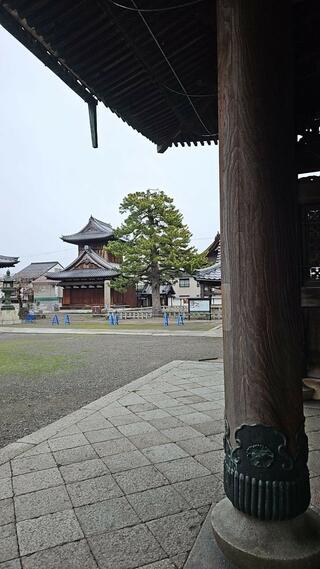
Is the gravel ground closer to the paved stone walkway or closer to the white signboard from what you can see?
the paved stone walkway

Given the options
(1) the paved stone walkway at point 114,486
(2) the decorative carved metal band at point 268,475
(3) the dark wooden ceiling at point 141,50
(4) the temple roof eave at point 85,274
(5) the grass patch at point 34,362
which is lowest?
(5) the grass patch at point 34,362

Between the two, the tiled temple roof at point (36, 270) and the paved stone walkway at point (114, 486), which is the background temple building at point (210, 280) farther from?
the tiled temple roof at point (36, 270)

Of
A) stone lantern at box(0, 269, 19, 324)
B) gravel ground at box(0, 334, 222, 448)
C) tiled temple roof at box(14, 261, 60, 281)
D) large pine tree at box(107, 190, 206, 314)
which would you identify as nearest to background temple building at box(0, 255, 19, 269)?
stone lantern at box(0, 269, 19, 324)

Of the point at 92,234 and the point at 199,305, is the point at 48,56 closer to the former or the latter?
the point at 199,305

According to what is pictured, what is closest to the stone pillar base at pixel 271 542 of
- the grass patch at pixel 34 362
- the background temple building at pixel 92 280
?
the grass patch at pixel 34 362

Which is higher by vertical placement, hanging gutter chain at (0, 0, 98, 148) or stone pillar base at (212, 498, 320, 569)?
hanging gutter chain at (0, 0, 98, 148)

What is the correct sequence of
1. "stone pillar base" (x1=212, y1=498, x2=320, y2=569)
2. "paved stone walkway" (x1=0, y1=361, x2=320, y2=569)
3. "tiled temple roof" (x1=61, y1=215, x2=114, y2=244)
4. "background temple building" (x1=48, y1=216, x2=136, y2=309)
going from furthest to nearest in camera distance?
"tiled temple roof" (x1=61, y1=215, x2=114, y2=244), "background temple building" (x1=48, y1=216, x2=136, y2=309), "paved stone walkway" (x1=0, y1=361, x2=320, y2=569), "stone pillar base" (x1=212, y1=498, x2=320, y2=569)

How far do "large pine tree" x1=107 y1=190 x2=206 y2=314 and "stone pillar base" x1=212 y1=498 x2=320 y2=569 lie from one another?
21.8 meters

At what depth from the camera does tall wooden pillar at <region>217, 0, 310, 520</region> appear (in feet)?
4.62

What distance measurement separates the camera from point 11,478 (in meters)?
2.41

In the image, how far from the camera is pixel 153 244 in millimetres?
23422

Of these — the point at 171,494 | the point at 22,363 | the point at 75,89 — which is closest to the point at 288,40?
the point at 75,89

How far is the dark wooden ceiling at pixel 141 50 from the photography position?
77.8 inches

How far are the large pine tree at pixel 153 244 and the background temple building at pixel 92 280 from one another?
8427 millimetres
